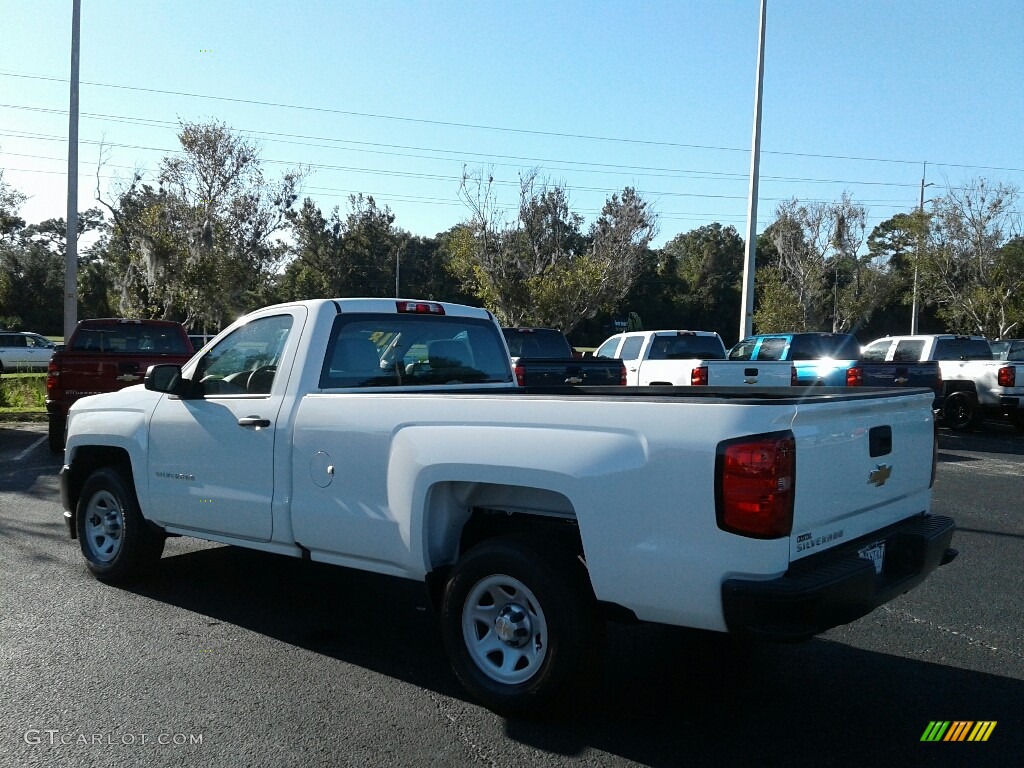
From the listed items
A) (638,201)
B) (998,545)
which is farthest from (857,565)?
(638,201)

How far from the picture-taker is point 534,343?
15750 millimetres

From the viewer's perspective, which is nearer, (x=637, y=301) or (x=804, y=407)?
(x=804, y=407)

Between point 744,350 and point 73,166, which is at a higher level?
point 73,166

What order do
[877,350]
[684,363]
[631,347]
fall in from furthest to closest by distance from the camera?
[877,350] < [631,347] < [684,363]

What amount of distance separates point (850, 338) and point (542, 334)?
7186 mm

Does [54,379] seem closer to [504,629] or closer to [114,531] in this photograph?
[114,531]

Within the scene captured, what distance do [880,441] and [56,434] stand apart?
1201cm

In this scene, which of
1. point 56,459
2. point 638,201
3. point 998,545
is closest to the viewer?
point 998,545

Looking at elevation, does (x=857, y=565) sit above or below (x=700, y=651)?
above

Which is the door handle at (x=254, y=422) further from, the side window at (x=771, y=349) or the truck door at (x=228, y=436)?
the side window at (x=771, y=349)

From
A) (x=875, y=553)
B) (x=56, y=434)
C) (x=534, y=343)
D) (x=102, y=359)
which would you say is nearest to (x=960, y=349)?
(x=534, y=343)

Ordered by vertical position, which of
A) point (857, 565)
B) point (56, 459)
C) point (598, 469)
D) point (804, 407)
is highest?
point (804, 407)

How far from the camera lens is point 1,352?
36.5 metres

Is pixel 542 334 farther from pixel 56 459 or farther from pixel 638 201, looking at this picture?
pixel 638 201
